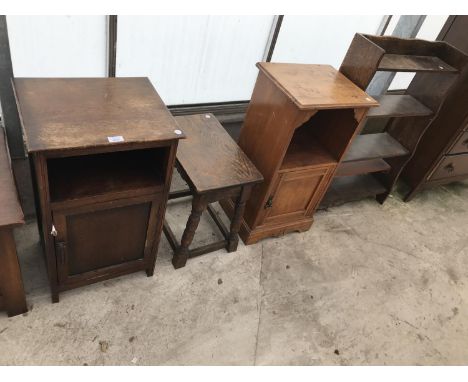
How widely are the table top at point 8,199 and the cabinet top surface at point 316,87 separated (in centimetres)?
127

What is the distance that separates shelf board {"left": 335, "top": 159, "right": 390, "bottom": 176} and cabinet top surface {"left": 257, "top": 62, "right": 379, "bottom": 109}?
633 mm

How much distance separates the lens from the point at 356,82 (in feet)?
6.84

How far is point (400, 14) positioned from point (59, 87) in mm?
2501

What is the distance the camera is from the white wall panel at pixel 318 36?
2.48 metres

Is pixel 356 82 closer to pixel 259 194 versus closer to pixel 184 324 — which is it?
pixel 259 194

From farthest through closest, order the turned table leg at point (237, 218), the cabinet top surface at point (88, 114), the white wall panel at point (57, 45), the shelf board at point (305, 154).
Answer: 1. the shelf board at point (305, 154)
2. the turned table leg at point (237, 218)
3. the white wall panel at point (57, 45)
4. the cabinet top surface at point (88, 114)

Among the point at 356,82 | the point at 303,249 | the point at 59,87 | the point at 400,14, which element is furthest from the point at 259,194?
the point at 400,14

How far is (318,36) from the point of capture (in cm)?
262

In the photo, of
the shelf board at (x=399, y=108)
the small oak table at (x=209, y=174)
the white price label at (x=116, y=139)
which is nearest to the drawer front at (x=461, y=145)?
the shelf board at (x=399, y=108)

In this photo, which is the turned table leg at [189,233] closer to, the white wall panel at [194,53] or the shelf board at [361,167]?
the white wall panel at [194,53]

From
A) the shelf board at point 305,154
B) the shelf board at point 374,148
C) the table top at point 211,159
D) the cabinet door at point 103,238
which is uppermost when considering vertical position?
the shelf board at point 305,154

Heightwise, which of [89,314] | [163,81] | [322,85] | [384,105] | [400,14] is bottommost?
[89,314]

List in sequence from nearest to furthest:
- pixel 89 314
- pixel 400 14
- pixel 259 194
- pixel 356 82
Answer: pixel 89 314, pixel 356 82, pixel 259 194, pixel 400 14

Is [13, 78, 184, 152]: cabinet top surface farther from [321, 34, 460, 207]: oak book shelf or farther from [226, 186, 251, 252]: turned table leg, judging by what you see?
[321, 34, 460, 207]: oak book shelf
